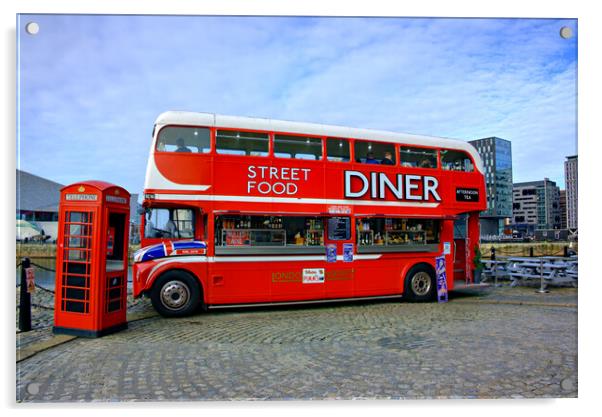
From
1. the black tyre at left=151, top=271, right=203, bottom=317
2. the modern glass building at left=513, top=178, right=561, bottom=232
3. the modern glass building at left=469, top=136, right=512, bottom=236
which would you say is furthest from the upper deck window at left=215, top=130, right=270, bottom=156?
the modern glass building at left=513, top=178, right=561, bottom=232

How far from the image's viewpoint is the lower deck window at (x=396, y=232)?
7547mm

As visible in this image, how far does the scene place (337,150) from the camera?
7.38 metres

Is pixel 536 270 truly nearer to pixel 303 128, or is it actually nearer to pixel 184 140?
pixel 303 128

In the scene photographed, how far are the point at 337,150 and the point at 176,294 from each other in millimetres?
3669

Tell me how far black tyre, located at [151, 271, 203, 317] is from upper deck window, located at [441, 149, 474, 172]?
5.26 m

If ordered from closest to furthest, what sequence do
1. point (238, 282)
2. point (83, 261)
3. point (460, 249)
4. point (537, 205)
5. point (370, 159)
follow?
point (83, 261) < point (537, 205) < point (238, 282) < point (370, 159) < point (460, 249)

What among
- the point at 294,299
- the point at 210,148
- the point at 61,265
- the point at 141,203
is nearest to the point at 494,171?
the point at 294,299

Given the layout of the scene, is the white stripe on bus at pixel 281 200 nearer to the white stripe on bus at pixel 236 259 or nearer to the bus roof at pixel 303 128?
the white stripe on bus at pixel 236 259

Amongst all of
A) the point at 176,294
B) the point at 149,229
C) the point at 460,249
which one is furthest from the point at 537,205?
the point at 149,229

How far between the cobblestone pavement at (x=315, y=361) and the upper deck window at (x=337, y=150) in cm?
286

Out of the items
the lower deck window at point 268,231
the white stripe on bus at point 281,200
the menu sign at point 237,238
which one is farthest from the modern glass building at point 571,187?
the menu sign at point 237,238

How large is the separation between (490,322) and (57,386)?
5.24 meters

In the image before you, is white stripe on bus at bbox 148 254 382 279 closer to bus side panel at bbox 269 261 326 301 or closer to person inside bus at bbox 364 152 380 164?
bus side panel at bbox 269 261 326 301

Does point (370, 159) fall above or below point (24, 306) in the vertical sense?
above
